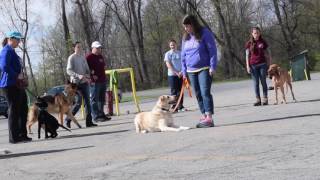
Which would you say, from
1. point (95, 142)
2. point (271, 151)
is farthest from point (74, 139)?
point (271, 151)

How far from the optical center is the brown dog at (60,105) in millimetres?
13508

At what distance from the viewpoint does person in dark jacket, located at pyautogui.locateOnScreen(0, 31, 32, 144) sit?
11.2 meters

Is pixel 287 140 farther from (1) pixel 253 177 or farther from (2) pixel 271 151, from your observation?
(1) pixel 253 177

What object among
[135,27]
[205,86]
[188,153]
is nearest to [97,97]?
[205,86]

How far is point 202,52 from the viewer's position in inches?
419

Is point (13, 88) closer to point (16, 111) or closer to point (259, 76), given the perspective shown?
point (16, 111)

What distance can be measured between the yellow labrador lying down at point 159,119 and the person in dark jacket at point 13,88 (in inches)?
89.2

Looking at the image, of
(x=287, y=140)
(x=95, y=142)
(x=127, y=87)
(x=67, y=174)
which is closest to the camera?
(x=67, y=174)

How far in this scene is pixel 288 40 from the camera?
7019 cm

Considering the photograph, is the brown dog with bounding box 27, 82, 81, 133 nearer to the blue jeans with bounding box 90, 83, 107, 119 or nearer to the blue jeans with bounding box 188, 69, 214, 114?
the blue jeans with bounding box 90, 83, 107, 119

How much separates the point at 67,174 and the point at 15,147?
387 cm

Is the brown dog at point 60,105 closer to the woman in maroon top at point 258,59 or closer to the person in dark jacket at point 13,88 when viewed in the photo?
the person in dark jacket at point 13,88

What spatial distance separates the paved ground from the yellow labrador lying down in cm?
33

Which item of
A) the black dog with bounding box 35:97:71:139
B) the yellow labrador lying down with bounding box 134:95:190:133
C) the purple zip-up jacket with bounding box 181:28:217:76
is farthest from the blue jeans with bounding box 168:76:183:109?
the purple zip-up jacket with bounding box 181:28:217:76
